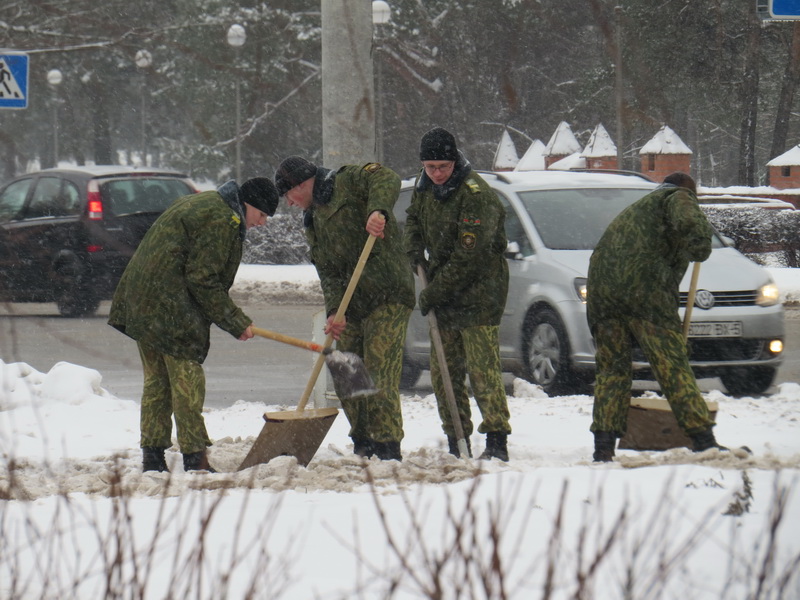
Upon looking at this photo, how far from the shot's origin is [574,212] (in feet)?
32.1

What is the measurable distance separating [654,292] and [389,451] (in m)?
1.44

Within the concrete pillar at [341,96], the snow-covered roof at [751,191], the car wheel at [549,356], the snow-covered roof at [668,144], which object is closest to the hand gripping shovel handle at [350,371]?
the concrete pillar at [341,96]

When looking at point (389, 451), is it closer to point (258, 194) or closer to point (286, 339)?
point (286, 339)

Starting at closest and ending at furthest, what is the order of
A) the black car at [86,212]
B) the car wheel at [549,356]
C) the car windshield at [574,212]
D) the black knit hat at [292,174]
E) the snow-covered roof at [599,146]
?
the black knit hat at [292,174] < the car wheel at [549,356] < the car windshield at [574,212] < the black car at [86,212] < the snow-covered roof at [599,146]

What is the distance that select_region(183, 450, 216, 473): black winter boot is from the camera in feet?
20.2

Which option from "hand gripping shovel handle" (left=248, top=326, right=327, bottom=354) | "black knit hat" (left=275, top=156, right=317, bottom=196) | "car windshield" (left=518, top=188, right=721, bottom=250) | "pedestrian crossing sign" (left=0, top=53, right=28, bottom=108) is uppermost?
"pedestrian crossing sign" (left=0, top=53, right=28, bottom=108)

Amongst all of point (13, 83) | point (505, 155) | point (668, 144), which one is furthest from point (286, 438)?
point (505, 155)

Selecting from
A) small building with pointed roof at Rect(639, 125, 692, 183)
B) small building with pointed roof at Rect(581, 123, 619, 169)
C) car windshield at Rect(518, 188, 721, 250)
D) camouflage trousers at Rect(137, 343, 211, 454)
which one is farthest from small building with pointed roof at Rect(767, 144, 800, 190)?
camouflage trousers at Rect(137, 343, 211, 454)

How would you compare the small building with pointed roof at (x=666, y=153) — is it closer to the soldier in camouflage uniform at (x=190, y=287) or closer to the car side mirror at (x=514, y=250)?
the car side mirror at (x=514, y=250)

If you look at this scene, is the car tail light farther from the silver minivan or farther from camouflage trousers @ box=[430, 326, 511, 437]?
camouflage trousers @ box=[430, 326, 511, 437]

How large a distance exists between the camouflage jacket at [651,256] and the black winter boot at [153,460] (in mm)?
2092

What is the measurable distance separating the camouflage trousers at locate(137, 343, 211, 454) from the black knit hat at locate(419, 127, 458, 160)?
1.45 meters

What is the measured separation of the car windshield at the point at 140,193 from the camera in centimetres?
1466

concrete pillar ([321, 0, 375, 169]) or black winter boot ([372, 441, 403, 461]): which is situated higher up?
concrete pillar ([321, 0, 375, 169])
